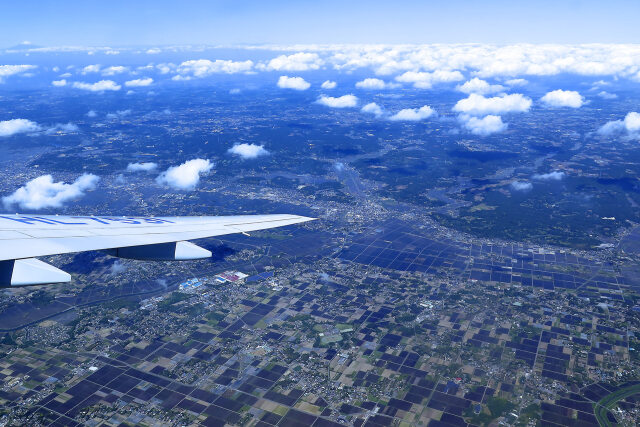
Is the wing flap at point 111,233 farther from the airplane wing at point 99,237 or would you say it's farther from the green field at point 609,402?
the green field at point 609,402

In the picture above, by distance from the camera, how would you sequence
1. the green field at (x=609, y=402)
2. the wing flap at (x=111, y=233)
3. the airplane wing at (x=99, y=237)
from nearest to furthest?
the airplane wing at (x=99, y=237) < the wing flap at (x=111, y=233) < the green field at (x=609, y=402)

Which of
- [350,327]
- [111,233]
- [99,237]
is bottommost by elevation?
[350,327]

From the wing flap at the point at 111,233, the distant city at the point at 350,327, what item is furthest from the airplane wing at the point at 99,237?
the distant city at the point at 350,327

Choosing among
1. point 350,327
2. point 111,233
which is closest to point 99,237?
point 111,233

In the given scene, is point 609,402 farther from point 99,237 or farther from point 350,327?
point 99,237

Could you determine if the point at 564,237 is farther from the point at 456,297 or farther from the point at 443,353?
the point at 443,353

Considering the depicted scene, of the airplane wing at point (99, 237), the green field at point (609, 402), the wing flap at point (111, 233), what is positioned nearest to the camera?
the airplane wing at point (99, 237)

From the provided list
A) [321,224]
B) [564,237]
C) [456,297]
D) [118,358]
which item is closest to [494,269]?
[456,297]

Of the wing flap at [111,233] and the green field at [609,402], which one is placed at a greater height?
the wing flap at [111,233]

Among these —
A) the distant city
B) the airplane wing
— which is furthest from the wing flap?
the distant city
